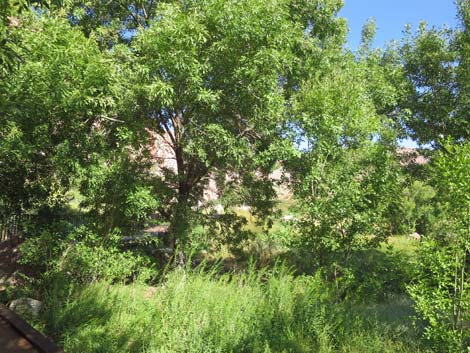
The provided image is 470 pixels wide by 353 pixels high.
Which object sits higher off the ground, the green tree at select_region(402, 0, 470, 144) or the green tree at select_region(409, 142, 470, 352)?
the green tree at select_region(402, 0, 470, 144)

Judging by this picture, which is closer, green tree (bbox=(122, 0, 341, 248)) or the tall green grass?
the tall green grass

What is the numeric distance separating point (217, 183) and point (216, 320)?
438cm

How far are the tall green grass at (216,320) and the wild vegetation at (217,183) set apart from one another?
1.1 inches

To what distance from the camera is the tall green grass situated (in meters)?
4.40

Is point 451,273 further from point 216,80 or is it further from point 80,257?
point 80,257

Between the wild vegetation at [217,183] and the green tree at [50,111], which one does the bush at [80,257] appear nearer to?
the wild vegetation at [217,183]

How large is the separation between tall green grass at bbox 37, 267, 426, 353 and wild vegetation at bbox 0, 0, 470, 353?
3 cm

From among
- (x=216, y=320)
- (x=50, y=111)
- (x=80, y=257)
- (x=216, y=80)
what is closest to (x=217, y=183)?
(x=216, y=80)

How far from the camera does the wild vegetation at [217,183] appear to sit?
14.9 feet

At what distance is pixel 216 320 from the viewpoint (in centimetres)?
470

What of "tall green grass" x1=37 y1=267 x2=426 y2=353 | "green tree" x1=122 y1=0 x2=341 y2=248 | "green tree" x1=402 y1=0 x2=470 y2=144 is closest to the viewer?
"tall green grass" x1=37 y1=267 x2=426 y2=353

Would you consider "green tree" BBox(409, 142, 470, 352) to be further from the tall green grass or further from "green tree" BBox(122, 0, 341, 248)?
"green tree" BBox(122, 0, 341, 248)

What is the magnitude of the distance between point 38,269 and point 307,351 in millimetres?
5492

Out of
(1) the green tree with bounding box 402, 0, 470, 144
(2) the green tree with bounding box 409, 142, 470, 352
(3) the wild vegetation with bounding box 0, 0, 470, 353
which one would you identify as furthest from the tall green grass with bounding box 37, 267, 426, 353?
(1) the green tree with bounding box 402, 0, 470, 144
